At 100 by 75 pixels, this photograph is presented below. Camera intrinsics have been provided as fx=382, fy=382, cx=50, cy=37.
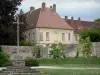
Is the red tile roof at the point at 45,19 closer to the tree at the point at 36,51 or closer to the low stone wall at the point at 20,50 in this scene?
the tree at the point at 36,51

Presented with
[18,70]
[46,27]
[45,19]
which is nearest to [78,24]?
[45,19]

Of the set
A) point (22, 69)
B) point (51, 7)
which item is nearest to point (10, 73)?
point (22, 69)

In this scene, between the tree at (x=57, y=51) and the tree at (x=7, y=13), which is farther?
the tree at (x=57, y=51)

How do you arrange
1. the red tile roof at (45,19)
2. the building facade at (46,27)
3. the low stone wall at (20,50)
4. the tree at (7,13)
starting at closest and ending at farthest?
the tree at (7,13)
the low stone wall at (20,50)
the building facade at (46,27)
the red tile roof at (45,19)

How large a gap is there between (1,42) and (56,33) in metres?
26.8

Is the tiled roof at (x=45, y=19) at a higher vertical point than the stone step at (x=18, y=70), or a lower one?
higher

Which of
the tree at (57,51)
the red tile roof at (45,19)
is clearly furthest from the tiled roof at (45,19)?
the tree at (57,51)

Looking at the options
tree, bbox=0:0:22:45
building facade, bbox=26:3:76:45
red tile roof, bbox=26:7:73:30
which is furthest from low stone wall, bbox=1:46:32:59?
red tile roof, bbox=26:7:73:30

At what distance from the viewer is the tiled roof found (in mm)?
77438

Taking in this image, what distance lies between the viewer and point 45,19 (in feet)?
258

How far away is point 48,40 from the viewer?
3113 inches

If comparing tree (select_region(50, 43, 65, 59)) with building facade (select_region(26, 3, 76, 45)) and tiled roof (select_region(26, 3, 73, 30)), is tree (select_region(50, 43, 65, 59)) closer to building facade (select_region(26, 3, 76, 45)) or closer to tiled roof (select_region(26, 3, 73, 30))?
building facade (select_region(26, 3, 76, 45))

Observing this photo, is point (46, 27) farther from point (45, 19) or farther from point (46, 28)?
point (45, 19)

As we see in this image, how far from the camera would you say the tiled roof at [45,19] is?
77438mm
